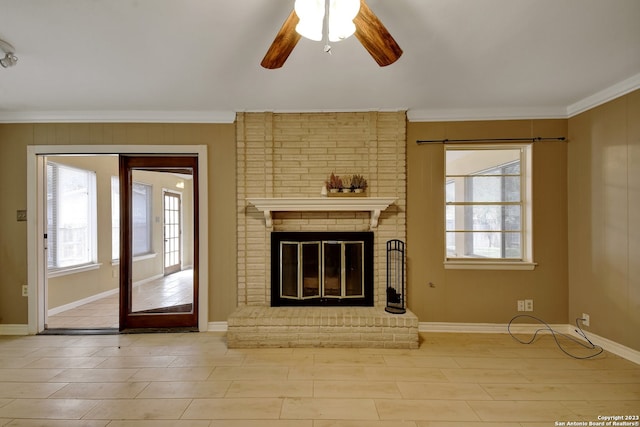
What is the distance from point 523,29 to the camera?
1.94 metres

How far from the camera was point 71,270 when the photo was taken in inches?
165

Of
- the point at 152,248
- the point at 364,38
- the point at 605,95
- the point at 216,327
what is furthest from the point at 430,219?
the point at 152,248

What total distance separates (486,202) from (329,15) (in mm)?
2861

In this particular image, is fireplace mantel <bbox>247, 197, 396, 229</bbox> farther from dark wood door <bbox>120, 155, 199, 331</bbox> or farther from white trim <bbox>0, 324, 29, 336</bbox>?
white trim <bbox>0, 324, 29, 336</bbox>

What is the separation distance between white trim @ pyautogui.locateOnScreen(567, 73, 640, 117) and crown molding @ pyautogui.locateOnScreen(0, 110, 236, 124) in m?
3.68

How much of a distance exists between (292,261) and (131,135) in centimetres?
231

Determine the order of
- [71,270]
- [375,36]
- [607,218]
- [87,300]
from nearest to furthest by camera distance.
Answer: [375,36] → [607,218] → [71,270] → [87,300]

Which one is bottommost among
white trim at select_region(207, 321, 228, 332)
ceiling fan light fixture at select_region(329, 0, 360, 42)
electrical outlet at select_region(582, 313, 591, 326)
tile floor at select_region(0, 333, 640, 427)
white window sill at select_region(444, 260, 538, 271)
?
tile floor at select_region(0, 333, 640, 427)

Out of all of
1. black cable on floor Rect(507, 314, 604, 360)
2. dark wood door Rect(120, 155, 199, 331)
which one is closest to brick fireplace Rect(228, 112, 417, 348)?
dark wood door Rect(120, 155, 199, 331)

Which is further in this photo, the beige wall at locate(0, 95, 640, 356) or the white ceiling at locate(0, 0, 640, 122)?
the beige wall at locate(0, 95, 640, 356)

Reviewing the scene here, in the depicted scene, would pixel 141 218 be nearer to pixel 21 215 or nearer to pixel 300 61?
pixel 21 215

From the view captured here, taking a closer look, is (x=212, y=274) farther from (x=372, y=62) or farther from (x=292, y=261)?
(x=372, y=62)

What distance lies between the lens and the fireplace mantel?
10.4 feet

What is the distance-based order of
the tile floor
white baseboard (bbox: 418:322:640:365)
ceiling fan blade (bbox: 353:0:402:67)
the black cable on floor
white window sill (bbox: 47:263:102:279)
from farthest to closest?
1. white window sill (bbox: 47:263:102:279)
2. white baseboard (bbox: 418:322:640:365)
3. the black cable on floor
4. the tile floor
5. ceiling fan blade (bbox: 353:0:402:67)
